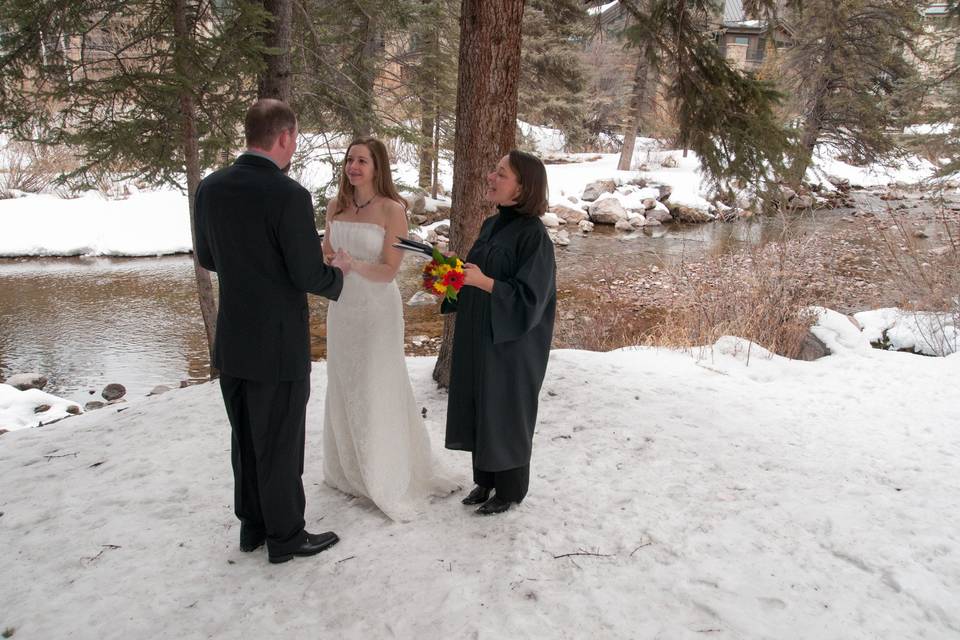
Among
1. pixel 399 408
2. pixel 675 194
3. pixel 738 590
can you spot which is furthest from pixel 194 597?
pixel 675 194

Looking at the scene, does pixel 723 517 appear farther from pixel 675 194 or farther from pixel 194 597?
pixel 675 194

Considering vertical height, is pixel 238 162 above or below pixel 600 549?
above

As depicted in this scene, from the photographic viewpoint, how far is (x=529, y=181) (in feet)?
10.3

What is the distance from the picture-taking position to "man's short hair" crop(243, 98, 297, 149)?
2.68 metres

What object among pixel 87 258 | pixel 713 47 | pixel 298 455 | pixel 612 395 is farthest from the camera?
pixel 87 258

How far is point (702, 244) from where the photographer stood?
16.6 m

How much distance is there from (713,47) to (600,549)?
458 cm

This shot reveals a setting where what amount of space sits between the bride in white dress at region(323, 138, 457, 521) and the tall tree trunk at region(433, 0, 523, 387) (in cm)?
159

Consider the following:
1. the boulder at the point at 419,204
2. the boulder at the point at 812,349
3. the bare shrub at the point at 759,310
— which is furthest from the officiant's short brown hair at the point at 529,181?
the boulder at the point at 419,204

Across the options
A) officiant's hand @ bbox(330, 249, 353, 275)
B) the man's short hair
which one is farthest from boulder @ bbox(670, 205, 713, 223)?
the man's short hair

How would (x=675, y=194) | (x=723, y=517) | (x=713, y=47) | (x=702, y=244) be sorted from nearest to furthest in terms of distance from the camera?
(x=723, y=517) < (x=713, y=47) < (x=702, y=244) < (x=675, y=194)

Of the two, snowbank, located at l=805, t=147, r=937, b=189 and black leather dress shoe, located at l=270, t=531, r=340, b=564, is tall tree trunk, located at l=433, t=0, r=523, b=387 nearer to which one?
black leather dress shoe, located at l=270, t=531, r=340, b=564

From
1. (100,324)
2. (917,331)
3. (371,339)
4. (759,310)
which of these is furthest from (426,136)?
(371,339)

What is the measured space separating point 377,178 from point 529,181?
0.86m
